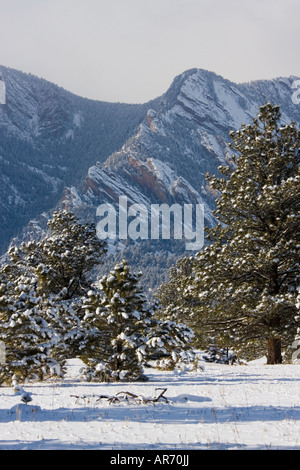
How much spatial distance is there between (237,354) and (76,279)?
9.79 meters

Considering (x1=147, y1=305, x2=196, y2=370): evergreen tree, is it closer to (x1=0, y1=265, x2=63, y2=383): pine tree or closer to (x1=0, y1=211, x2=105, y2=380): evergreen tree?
(x1=0, y1=211, x2=105, y2=380): evergreen tree

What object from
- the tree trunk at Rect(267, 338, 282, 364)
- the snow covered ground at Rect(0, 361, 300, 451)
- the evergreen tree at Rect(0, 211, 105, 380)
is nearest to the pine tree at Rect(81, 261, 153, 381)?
the evergreen tree at Rect(0, 211, 105, 380)

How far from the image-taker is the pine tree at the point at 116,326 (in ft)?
44.2

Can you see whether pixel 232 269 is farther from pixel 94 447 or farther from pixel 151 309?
pixel 94 447

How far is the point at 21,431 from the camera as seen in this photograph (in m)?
6.22

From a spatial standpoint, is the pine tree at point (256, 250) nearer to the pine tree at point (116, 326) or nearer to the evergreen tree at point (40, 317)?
the pine tree at point (116, 326)

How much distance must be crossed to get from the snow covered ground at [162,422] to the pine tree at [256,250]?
310 inches

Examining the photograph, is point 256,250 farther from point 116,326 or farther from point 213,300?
point 116,326

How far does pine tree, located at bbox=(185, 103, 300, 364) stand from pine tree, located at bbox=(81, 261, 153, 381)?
4.69 metres

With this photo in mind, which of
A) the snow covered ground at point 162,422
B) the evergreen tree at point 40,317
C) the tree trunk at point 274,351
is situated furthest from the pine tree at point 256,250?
the snow covered ground at point 162,422

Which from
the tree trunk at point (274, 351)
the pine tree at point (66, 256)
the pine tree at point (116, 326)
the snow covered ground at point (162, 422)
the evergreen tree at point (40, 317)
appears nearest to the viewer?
the snow covered ground at point (162, 422)

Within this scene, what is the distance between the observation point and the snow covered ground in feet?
18.4

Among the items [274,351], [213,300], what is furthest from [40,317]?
[274,351]

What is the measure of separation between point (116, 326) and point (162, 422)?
284 inches
